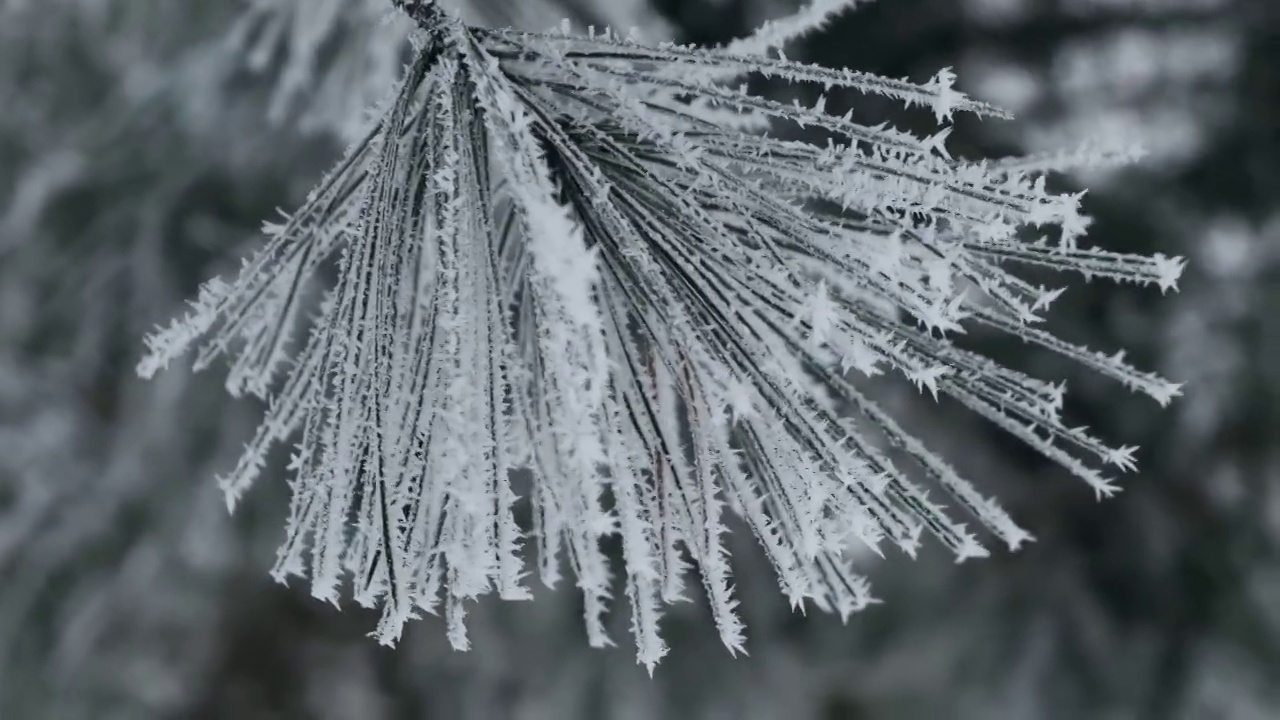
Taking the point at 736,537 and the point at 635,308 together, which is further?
the point at 736,537

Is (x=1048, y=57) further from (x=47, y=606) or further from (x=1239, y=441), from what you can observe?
(x=47, y=606)

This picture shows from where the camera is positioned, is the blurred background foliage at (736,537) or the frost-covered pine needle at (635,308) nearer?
the frost-covered pine needle at (635,308)

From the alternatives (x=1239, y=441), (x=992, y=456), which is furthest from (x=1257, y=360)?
(x=992, y=456)

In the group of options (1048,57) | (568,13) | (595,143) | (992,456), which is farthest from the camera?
(992,456)

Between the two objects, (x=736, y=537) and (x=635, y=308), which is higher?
(x=635, y=308)

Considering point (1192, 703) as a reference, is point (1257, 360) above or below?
above
